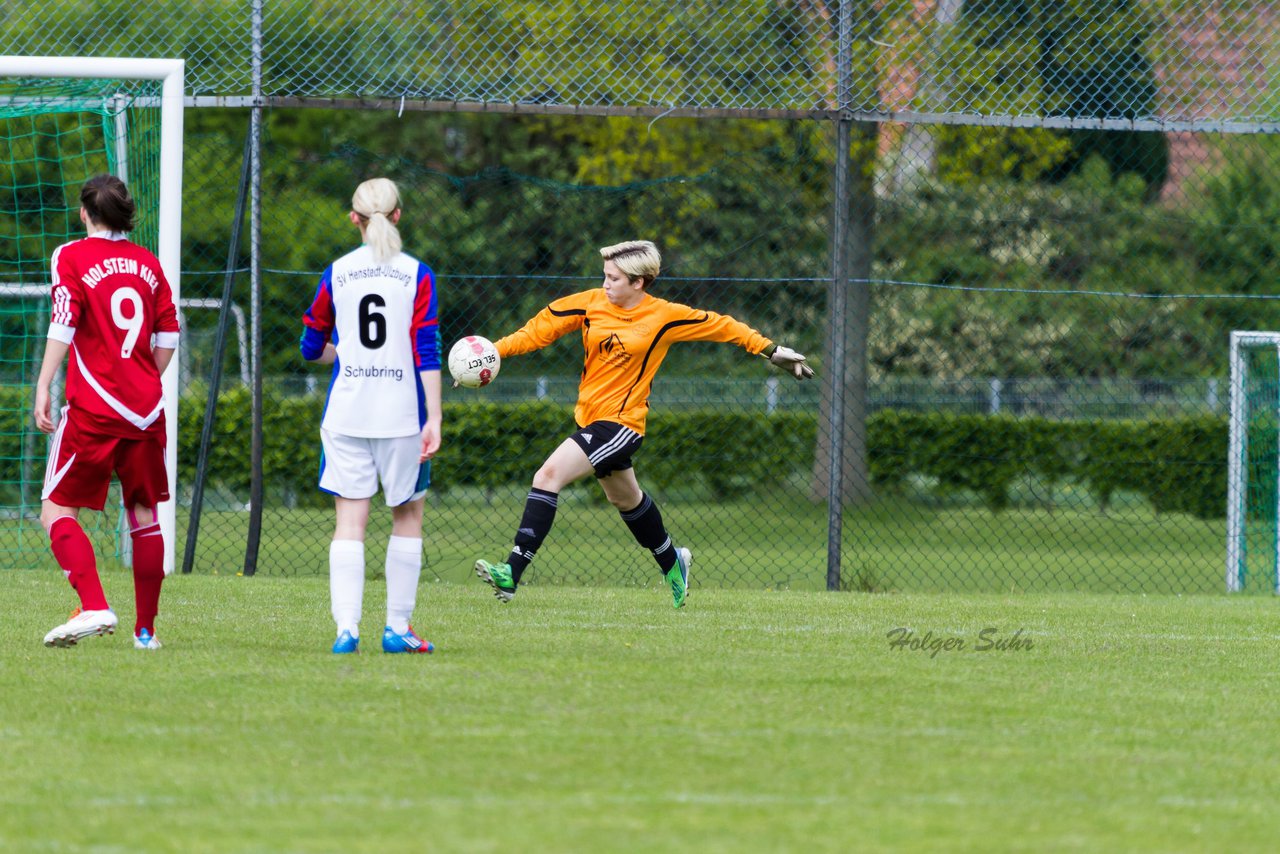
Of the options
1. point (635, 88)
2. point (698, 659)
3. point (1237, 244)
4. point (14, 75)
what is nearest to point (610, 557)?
point (635, 88)

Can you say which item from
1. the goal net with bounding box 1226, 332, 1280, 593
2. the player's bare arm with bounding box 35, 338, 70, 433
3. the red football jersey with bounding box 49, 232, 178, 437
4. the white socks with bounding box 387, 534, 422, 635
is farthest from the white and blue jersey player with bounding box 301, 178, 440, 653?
the goal net with bounding box 1226, 332, 1280, 593

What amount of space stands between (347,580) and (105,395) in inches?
44.7

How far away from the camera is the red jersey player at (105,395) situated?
5918mm

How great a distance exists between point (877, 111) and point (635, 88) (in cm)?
242

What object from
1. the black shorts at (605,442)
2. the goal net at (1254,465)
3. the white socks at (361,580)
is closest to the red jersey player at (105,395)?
the white socks at (361,580)

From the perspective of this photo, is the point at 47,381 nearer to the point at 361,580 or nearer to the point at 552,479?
the point at 361,580

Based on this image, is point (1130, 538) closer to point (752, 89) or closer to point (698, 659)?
point (752, 89)

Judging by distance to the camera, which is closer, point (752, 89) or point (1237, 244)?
point (752, 89)

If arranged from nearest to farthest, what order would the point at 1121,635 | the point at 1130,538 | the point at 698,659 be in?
the point at 698,659 < the point at 1121,635 < the point at 1130,538

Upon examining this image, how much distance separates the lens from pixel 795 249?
949 inches

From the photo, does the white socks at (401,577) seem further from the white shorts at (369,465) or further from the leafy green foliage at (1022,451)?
the leafy green foliage at (1022,451)

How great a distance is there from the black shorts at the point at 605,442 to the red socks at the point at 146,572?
244 centimetres

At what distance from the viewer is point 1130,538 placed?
53.3 ft

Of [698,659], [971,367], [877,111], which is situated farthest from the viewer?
[971,367]
